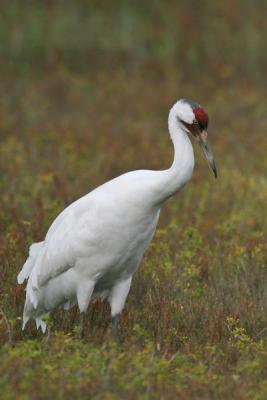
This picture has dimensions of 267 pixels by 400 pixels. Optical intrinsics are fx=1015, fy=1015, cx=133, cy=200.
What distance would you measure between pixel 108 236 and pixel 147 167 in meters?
4.71

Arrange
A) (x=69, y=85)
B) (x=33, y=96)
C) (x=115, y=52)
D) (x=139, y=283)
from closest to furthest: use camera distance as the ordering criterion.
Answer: (x=139, y=283) → (x=33, y=96) → (x=69, y=85) → (x=115, y=52)

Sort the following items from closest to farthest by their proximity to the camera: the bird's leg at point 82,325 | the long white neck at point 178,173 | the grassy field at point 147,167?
the grassy field at point 147,167 → the long white neck at point 178,173 → the bird's leg at point 82,325

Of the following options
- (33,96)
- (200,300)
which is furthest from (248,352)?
(33,96)

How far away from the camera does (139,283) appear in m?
7.06

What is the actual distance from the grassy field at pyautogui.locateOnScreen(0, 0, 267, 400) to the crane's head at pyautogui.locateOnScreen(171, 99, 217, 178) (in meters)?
1.15

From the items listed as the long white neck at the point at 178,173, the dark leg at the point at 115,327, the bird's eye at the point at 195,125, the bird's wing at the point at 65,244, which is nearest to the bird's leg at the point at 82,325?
the dark leg at the point at 115,327

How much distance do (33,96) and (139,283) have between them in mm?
6690

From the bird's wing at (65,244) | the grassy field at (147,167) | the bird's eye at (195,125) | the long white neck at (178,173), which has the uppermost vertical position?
the bird's eye at (195,125)

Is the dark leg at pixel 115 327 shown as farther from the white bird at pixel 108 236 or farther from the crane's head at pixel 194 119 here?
the crane's head at pixel 194 119

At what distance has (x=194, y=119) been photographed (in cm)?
583

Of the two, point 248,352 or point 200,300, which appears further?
point 200,300

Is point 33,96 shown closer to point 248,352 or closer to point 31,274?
point 31,274

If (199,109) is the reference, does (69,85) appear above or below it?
below

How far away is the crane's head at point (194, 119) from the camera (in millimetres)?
5820
